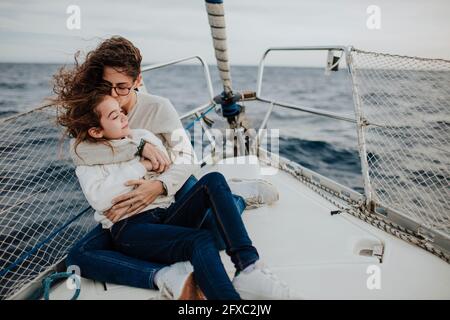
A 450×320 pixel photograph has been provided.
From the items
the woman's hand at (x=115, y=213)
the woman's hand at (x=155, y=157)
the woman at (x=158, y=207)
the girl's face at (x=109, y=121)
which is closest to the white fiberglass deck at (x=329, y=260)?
the woman at (x=158, y=207)

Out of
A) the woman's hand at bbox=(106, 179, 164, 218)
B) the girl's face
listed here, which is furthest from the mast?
the woman's hand at bbox=(106, 179, 164, 218)

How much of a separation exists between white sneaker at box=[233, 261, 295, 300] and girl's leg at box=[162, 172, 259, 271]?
5 centimetres

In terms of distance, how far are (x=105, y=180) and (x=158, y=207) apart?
28 cm

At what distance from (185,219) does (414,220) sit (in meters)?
1.13

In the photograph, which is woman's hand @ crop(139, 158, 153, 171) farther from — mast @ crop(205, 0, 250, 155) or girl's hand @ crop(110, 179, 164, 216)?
mast @ crop(205, 0, 250, 155)

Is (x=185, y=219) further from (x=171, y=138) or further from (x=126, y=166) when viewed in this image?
(x=171, y=138)

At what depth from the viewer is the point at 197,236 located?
Answer: 4.55 feet

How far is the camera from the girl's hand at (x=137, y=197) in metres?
1.51

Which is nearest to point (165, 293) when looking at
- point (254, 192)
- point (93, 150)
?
point (93, 150)

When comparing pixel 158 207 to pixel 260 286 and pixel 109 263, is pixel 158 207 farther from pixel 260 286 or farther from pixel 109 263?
pixel 260 286

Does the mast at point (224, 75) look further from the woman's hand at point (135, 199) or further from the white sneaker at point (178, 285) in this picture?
the white sneaker at point (178, 285)

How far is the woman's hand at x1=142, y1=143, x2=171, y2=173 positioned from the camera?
5.43 ft
